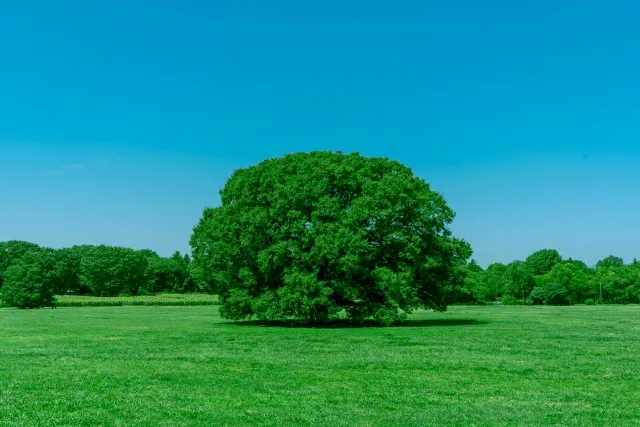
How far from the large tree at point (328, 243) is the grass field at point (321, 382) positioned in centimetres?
1010

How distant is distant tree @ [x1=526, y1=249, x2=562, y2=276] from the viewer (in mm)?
187000

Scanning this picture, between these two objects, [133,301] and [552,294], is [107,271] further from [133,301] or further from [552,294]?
[552,294]

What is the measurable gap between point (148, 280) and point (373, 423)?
168782 millimetres

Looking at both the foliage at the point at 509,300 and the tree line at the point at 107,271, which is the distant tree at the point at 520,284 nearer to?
the foliage at the point at 509,300

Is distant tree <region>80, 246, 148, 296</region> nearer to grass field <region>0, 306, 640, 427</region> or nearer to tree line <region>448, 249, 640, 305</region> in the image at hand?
tree line <region>448, 249, 640, 305</region>

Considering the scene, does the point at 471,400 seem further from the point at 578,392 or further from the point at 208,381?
the point at 208,381

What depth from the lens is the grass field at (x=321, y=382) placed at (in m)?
15.0

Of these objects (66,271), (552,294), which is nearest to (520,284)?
(552,294)

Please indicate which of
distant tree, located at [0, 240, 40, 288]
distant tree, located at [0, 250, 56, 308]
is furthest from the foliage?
distant tree, located at [0, 240, 40, 288]

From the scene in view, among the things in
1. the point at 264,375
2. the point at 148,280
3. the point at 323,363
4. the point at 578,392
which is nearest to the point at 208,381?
the point at 264,375

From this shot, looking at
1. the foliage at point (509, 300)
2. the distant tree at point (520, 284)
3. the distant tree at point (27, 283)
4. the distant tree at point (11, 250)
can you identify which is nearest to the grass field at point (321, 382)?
the distant tree at point (27, 283)

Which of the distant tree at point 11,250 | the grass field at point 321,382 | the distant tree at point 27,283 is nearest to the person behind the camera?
the grass field at point 321,382

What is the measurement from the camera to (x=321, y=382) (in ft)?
65.3

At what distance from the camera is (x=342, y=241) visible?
4247 centimetres
